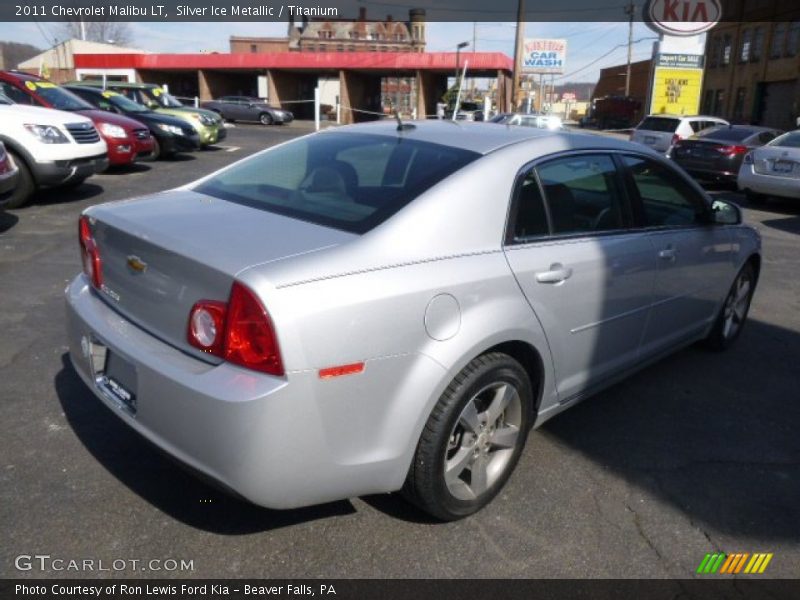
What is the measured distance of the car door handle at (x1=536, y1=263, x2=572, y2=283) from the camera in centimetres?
289

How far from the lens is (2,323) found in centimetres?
475

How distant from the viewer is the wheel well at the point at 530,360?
111 inches

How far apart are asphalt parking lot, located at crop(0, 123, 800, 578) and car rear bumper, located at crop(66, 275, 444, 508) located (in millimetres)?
267

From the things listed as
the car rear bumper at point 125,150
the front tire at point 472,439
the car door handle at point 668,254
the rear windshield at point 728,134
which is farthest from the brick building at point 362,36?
the front tire at point 472,439

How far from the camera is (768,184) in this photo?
1144cm

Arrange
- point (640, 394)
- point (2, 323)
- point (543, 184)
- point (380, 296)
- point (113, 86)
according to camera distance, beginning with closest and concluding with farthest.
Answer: point (380, 296), point (543, 184), point (640, 394), point (2, 323), point (113, 86)

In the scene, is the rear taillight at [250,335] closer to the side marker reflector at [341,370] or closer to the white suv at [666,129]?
the side marker reflector at [341,370]

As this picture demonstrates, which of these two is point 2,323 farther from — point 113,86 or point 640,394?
point 113,86

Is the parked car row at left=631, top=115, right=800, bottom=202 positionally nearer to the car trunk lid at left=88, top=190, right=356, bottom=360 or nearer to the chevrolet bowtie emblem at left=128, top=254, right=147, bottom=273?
the car trunk lid at left=88, top=190, right=356, bottom=360

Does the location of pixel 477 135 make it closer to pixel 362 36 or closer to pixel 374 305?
pixel 374 305

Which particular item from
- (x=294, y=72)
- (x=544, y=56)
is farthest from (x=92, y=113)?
(x=544, y=56)

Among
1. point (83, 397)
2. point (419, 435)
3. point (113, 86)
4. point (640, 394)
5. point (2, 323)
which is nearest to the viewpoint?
point (419, 435)
